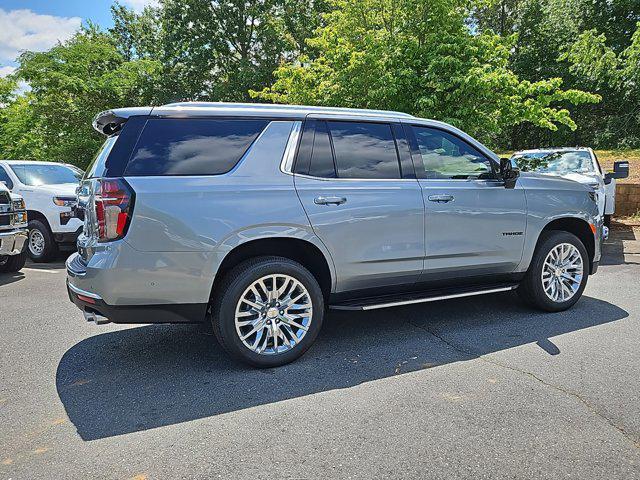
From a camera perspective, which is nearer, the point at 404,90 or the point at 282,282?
the point at 282,282

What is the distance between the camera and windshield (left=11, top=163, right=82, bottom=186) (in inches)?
356

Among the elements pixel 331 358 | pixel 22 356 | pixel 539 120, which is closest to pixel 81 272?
pixel 22 356

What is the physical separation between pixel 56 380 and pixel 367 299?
2.45 m

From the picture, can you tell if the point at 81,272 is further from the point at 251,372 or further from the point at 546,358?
the point at 546,358

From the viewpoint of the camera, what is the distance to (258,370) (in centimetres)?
371

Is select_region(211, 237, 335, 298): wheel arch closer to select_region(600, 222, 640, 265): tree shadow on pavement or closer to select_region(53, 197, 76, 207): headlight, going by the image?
select_region(600, 222, 640, 265): tree shadow on pavement

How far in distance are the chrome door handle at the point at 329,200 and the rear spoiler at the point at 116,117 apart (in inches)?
54.5

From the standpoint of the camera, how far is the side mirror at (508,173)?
4.64 metres

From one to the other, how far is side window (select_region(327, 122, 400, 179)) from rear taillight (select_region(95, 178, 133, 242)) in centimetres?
164

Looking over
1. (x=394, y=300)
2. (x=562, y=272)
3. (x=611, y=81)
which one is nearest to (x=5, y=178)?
(x=394, y=300)

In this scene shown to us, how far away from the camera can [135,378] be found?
3.62m

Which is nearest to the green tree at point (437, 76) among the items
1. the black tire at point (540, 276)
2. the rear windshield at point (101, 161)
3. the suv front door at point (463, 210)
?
the black tire at point (540, 276)

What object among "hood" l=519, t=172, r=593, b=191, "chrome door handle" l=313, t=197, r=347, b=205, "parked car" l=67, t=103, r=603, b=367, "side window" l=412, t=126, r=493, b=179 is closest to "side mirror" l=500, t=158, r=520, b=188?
"parked car" l=67, t=103, r=603, b=367

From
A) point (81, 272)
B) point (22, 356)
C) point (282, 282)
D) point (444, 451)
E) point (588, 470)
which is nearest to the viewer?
point (588, 470)
